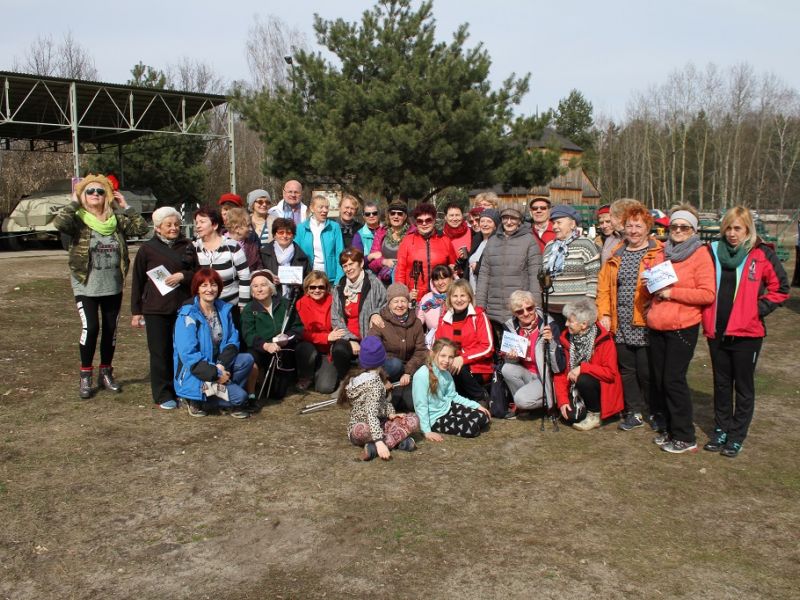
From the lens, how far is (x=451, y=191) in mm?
39938

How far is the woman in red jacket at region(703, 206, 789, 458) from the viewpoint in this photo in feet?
15.5

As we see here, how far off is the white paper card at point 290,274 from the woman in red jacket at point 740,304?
3.57 metres

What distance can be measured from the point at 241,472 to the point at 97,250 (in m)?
2.54

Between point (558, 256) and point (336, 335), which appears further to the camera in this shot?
point (336, 335)

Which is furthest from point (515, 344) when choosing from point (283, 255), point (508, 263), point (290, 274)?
point (283, 255)

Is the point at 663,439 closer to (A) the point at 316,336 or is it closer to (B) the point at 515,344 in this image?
(B) the point at 515,344

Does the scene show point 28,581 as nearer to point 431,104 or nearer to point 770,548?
point 770,548

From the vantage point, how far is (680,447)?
4.96 meters

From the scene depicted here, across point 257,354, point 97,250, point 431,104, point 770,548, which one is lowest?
point 770,548

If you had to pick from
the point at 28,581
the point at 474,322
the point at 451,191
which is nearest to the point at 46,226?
the point at 474,322

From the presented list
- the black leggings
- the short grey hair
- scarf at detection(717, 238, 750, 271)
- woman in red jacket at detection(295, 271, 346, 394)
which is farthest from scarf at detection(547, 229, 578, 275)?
the black leggings

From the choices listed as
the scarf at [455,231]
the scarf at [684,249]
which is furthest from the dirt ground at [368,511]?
the scarf at [455,231]

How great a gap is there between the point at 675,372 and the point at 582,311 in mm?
833

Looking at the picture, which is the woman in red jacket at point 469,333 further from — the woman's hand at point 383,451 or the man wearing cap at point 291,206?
the man wearing cap at point 291,206
